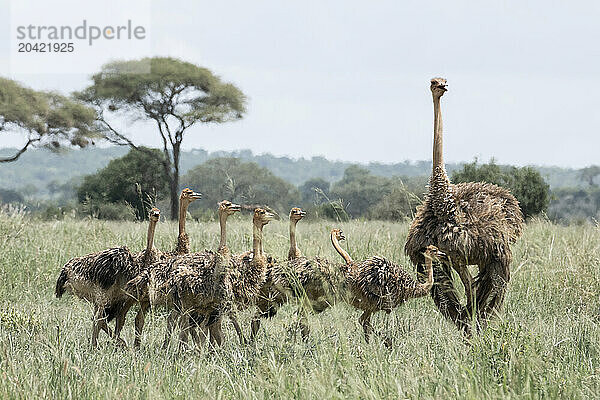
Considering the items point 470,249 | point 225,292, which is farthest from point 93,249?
point 470,249

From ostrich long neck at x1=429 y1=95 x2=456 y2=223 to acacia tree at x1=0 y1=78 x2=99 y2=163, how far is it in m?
24.3

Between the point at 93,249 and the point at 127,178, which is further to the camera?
the point at 127,178

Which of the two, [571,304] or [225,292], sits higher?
[225,292]

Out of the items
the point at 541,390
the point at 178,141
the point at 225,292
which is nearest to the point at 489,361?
the point at 541,390

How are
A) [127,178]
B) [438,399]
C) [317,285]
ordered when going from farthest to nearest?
[127,178]
[317,285]
[438,399]

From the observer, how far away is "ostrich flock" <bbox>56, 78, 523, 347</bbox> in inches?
195

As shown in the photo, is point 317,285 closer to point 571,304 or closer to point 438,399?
point 438,399

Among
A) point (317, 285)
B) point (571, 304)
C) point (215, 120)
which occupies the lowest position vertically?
point (571, 304)

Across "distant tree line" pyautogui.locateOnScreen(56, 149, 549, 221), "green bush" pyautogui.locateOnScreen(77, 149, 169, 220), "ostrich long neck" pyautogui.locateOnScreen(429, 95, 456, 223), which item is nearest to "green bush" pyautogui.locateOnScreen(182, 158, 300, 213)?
"distant tree line" pyautogui.locateOnScreen(56, 149, 549, 221)

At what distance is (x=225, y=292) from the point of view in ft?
16.0

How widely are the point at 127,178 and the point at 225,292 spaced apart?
2189 cm

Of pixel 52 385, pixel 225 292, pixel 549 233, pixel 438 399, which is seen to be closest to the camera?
pixel 438 399

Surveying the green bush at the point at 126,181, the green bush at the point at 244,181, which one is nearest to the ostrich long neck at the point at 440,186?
the green bush at the point at 126,181

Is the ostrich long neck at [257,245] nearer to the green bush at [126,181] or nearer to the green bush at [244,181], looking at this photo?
the green bush at [126,181]
